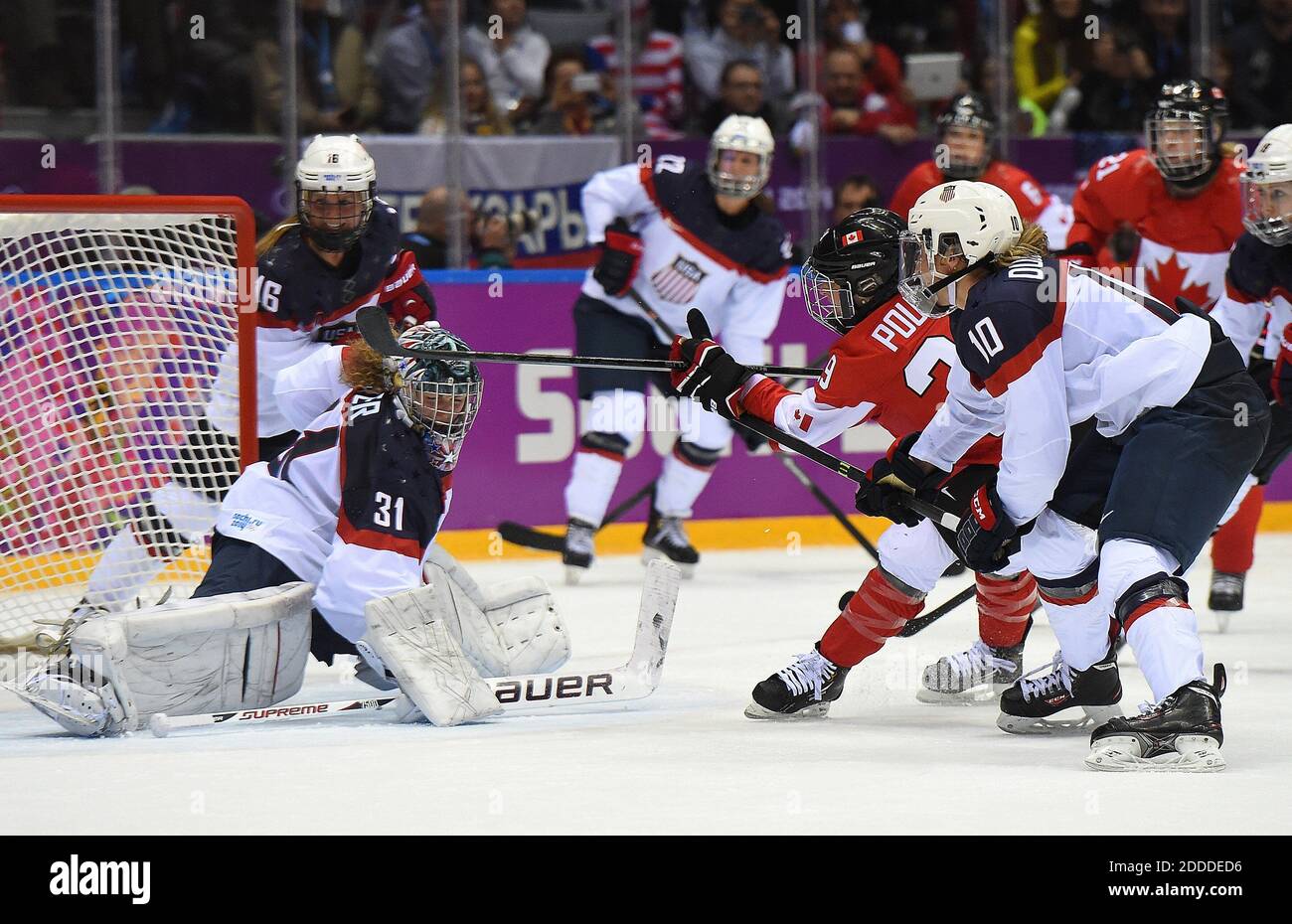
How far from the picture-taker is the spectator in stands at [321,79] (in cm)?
697

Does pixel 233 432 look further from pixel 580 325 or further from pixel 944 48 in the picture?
pixel 944 48

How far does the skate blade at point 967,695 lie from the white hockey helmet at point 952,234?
3.25ft

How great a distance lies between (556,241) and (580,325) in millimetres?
818

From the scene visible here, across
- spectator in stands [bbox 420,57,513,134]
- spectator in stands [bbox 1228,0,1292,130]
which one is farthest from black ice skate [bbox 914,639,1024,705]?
spectator in stands [bbox 1228,0,1292,130]

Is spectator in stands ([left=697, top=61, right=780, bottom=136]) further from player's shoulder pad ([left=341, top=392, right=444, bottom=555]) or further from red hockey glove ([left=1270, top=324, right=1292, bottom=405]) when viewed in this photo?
player's shoulder pad ([left=341, top=392, right=444, bottom=555])

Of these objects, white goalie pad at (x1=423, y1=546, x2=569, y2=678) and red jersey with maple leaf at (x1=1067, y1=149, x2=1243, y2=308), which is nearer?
white goalie pad at (x1=423, y1=546, x2=569, y2=678)

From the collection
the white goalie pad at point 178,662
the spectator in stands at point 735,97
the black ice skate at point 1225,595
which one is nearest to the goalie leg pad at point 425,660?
the white goalie pad at point 178,662

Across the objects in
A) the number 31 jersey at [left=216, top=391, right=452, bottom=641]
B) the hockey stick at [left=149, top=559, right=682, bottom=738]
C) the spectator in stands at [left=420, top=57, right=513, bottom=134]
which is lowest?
the hockey stick at [left=149, top=559, right=682, bottom=738]

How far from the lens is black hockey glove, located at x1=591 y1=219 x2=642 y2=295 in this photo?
6633mm

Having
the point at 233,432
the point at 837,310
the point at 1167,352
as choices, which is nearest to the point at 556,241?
the point at 233,432

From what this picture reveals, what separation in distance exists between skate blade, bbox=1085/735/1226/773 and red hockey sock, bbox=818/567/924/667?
26.2 inches

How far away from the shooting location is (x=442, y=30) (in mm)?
7164

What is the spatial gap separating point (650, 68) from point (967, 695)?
3.72m

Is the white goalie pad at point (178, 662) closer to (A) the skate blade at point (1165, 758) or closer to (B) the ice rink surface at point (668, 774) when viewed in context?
(B) the ice rink surface at point (668, 774)
